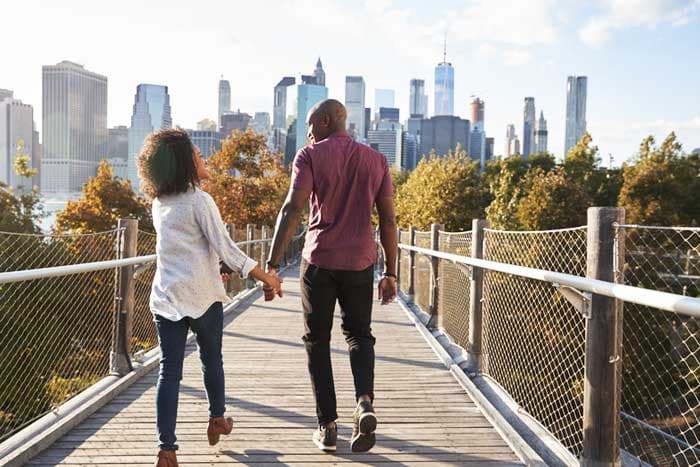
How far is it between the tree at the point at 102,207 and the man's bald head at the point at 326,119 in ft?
117

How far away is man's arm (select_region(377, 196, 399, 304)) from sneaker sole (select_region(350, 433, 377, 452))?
0.71 meters

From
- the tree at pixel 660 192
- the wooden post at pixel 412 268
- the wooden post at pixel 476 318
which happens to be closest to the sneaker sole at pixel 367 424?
the wooden post at pixel 476 318

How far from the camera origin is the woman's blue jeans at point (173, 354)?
3.08m

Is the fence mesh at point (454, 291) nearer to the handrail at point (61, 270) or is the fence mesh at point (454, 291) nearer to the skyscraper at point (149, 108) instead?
the handrail at point (61, 270)

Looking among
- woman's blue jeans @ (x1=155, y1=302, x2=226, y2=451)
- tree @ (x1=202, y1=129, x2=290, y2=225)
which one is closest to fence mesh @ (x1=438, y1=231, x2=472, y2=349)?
woman's blue jeans @ (x1=155, y1=302, x2=226, y2=451)

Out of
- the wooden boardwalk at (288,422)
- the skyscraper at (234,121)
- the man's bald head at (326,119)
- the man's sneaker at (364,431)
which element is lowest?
the wooden boardwalk at (288,422)

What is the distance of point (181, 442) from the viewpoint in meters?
3.65

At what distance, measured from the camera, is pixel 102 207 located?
130 ft

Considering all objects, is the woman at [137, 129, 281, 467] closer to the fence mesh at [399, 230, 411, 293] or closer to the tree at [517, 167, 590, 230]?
the fence mesh at [399, 230, 411, 293]

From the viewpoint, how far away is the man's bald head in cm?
357

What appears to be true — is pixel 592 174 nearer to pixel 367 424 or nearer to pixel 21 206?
pixel 21 206

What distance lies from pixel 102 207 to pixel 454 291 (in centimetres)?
3555

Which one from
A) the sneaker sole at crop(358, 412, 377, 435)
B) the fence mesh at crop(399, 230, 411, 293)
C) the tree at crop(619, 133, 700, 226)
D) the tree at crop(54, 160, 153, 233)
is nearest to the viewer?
the sneaker sole at crop(358, 412, 377, 435)

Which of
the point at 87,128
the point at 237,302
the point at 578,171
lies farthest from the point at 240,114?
the point at 237,302
